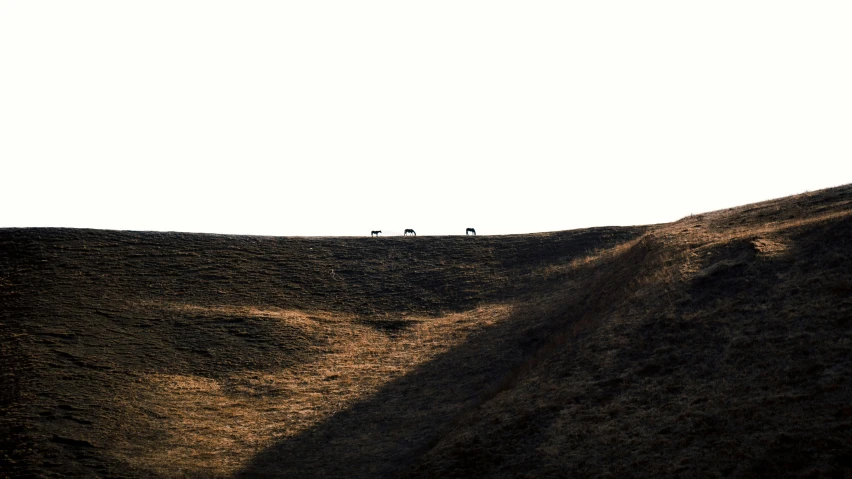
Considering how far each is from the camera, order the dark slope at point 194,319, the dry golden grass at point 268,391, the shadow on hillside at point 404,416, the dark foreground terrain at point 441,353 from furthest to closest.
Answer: the dark slope at point 194,319, the dry golden grass at point 268,391, the shadow on hillside at point 404,416, the dark foreground terrain at point 441,353

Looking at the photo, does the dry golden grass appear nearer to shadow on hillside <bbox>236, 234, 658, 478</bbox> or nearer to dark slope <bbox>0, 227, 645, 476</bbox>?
dark slope <bbox>0, 227, 645, 476</bbox>

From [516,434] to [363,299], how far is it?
20360 millimetres

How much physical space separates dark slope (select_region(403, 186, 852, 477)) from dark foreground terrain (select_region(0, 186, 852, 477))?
0.24 ft

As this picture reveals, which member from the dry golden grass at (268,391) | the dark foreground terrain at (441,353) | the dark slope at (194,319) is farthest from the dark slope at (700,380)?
the dry golden grass at (268,391)

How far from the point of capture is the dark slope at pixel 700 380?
17219mm

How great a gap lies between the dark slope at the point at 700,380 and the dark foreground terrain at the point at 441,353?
7cm

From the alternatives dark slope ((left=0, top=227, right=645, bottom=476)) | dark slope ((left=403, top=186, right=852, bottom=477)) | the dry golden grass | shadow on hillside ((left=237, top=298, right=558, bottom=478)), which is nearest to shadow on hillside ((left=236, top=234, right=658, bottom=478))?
shadow on hillside ((left=237, top=298, right=558, bottom=478))

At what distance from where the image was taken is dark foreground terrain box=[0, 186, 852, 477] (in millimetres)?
19281

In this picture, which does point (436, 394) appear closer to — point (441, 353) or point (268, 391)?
point (441, 353)

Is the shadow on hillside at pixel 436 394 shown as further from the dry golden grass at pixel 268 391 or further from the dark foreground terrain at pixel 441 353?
the dry golden grass at pixel 268 391

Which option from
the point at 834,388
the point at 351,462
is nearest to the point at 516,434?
the point at 351,462

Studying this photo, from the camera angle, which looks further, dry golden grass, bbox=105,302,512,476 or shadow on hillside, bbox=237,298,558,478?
dry golden grass, bbox=105,302,512,476

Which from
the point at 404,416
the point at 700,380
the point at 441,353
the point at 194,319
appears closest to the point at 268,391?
the point at 404,416

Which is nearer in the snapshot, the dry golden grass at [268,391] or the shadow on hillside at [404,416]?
the shadow on hillside at [404,416]
